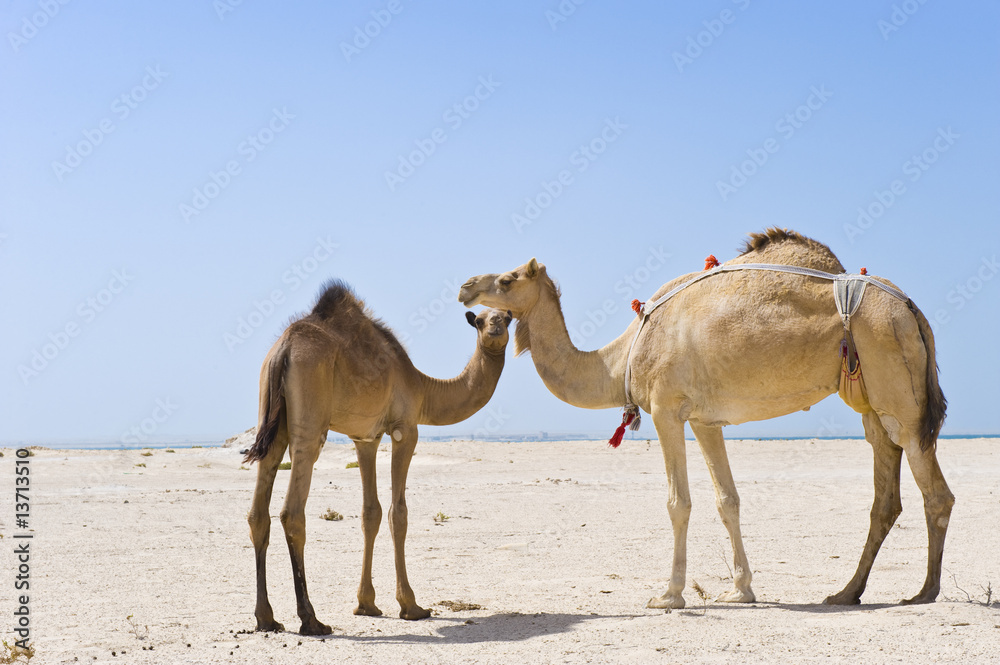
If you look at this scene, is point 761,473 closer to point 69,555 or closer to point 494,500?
point 494,500

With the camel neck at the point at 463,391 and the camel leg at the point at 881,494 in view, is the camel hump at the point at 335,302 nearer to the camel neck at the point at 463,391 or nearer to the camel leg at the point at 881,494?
the camel neck at the point at 463,391

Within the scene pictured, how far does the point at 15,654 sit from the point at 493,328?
5.27 m

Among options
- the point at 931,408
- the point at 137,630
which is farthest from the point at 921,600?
the point at 137,630

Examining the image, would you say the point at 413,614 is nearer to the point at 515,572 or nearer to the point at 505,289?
the point at 515,572

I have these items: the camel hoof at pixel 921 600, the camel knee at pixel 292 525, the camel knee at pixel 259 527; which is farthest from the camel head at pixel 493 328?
the camel hoof at pixel 921 600

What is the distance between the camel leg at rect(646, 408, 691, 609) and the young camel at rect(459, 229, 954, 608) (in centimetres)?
1

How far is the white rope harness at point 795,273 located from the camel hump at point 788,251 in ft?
0.40

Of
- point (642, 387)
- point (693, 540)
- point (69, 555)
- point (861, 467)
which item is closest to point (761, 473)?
point (861, 467)

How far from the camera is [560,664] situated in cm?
628

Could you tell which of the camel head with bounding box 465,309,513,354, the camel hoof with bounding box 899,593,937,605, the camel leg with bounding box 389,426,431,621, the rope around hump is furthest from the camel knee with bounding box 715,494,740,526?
the camel leg with bounding box 389,426,431,621

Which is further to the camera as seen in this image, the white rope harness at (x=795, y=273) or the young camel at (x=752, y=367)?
the white rope harness at (x=795, y=273)

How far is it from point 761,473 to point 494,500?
896 cm

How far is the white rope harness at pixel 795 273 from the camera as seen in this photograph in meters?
7.78

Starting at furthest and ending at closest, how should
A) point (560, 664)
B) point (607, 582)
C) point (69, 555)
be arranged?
point (69, 555), point (607, 582), point (560, 664)
